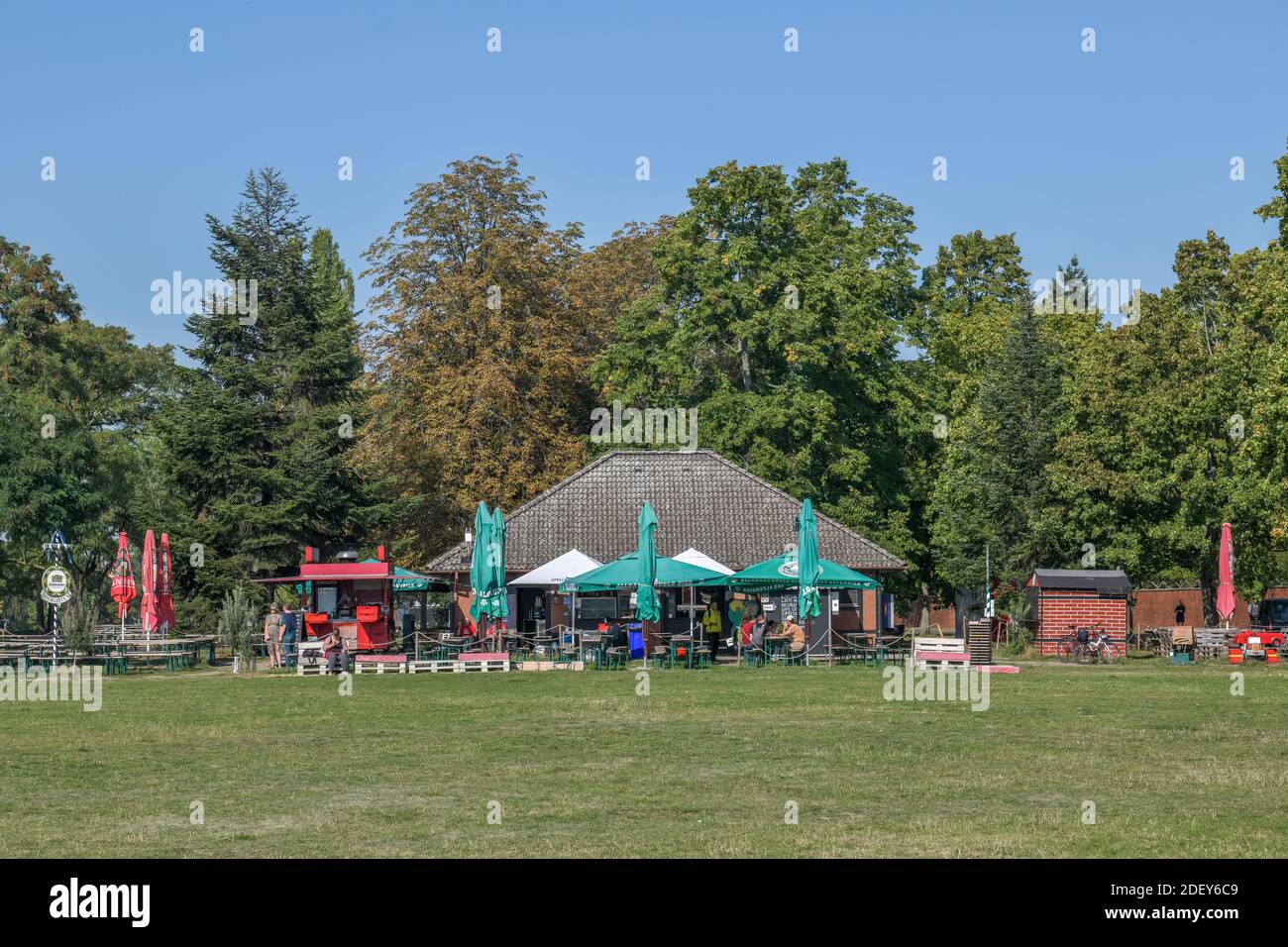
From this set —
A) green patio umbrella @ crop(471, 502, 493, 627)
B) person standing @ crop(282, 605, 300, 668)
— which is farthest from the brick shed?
person standing @ crop(282, 605, 300, 668)

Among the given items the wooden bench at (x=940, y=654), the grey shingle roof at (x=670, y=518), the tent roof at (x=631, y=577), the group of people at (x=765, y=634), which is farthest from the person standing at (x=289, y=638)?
the wooden bench at (x=940, y=654)

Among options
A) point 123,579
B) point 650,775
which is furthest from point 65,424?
point 650,775

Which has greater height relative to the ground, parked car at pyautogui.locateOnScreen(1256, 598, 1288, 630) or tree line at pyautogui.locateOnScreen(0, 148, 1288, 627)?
tree line at pyautogui.locateOnScreen(0, 148, 1288, 627)

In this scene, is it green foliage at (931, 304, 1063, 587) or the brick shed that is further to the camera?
green foliage at (931, 304, 1063, 587)

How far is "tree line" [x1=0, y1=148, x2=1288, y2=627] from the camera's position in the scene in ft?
168

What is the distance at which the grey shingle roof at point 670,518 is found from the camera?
154 ft

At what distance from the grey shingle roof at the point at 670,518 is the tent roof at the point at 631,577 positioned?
10.6 m

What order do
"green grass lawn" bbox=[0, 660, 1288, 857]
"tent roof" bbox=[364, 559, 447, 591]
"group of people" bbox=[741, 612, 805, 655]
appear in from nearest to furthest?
"green grass lawn" bbox=[0, 660, 1288, 857] → "group of people" bbox=[741, 612, 805, 655] → "tent roof" bbox=[364, 559, 447, 591]

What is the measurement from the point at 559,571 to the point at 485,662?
4402mm

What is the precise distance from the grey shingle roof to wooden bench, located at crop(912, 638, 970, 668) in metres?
11.0

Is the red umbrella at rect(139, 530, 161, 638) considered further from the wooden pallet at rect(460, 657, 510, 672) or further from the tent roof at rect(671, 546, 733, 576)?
the tent roof at rect(671, 546, 733, 576)

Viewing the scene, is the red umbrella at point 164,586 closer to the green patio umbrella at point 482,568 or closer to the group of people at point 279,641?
the group of people at point 279,641
